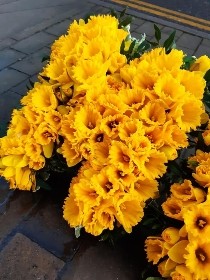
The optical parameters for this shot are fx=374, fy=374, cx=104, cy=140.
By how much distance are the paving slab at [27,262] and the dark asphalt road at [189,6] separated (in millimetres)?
4370

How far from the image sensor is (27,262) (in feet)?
6.20

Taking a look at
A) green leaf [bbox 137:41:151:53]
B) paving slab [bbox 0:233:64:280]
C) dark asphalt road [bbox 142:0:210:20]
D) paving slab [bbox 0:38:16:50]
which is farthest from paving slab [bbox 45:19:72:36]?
paving slab [bbox 0:233:64:280]

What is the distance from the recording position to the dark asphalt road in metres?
5.34

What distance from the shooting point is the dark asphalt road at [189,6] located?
17.5ft

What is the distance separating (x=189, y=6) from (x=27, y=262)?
4.79m

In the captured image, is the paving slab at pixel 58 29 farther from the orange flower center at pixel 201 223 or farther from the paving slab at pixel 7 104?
the orange flower center at pixel 201 223

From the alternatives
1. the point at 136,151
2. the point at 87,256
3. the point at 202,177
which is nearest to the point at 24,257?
the point at 87,256

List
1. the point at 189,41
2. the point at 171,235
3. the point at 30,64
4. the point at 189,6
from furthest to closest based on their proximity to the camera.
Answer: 1. the point at 189,6
2. the point at 189,41
3. the point at 30,64
4. the point at 171,235

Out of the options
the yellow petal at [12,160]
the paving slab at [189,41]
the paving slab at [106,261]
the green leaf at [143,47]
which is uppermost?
the green leaf at [143,47]

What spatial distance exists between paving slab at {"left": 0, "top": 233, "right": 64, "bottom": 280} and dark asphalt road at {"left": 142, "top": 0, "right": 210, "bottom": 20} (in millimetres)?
4370

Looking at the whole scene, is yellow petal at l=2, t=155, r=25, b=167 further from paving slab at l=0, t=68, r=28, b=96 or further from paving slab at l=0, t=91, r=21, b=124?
paving slab at l=0, t=68, r=28, b=96

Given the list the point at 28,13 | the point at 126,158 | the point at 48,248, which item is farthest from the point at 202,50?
the point at 48,248

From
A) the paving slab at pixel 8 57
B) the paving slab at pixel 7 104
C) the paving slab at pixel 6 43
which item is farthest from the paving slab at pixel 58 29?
the paving slab at pixel 7 104

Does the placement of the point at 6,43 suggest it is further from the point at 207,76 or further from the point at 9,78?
the point at 207,76
